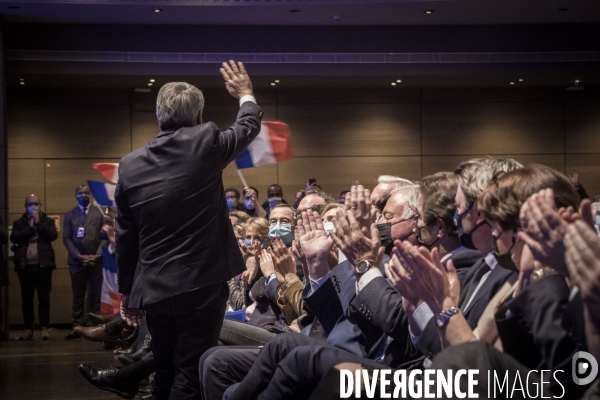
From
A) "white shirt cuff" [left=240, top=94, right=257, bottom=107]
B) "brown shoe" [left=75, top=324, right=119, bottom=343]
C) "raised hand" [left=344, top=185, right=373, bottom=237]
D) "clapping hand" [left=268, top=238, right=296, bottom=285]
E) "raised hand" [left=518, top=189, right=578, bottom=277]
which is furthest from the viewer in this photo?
"brown shoe" [left=75, top=324, right=119, bottom=343]

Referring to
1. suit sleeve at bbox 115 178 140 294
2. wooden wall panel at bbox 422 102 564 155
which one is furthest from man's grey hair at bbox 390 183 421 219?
wooden wall panel at bbox 422 102 564 155

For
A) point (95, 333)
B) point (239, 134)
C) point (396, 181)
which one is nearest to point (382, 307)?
point (239, 134)

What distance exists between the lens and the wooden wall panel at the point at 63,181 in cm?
1091

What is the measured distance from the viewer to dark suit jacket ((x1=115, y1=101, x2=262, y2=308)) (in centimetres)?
313

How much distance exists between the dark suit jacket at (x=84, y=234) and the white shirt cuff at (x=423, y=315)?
7.94 metres

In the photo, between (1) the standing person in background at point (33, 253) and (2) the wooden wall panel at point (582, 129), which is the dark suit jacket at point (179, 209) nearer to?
(1) the standing person in background at point (33, 253)

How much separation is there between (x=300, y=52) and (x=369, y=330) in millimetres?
7574

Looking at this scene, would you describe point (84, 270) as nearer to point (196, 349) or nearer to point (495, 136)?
point (495, 136)

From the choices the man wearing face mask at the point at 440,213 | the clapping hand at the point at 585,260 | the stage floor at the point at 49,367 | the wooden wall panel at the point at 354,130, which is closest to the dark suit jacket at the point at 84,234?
the stage floor at the point at 49,367

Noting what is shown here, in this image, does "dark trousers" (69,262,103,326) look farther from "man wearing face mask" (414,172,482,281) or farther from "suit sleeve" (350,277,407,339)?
"suit sleeve" (350,277,407,339)

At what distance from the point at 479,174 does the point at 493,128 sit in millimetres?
9196

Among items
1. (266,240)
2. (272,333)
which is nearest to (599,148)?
(266,240)

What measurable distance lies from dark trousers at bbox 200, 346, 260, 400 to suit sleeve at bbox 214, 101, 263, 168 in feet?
2.30

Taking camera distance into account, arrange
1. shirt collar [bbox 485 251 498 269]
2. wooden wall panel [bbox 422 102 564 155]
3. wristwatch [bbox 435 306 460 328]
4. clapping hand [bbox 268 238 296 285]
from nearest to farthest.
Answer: wristwatch [bbox 435 306 460 328] → shirt collar [bbox 485 251 498 269] → clapping hand [bbox 268 238 296 285] → wooden wall panel [bbox 422 102 564 155]
